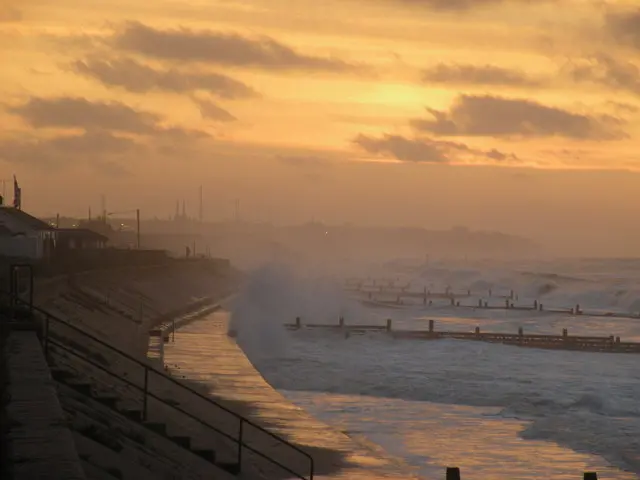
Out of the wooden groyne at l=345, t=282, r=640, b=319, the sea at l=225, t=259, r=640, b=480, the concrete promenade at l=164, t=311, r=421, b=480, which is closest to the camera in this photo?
the concrete promenade at l=164, t=311, r=421, b=480

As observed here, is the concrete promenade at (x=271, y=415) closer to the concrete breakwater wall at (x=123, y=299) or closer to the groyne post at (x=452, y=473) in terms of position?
the concrete breakwater wall at (x=123, y=299)

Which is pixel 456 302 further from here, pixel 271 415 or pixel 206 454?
pixel 206 454

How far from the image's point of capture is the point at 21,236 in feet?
176

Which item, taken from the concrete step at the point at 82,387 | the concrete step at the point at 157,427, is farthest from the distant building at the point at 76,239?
the concrete step at the point at 157,427

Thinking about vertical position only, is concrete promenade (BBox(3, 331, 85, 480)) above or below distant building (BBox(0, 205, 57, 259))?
below

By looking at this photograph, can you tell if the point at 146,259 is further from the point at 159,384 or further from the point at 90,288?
the point at 159,384

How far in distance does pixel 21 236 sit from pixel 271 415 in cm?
3458

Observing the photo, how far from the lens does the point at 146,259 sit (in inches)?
3086

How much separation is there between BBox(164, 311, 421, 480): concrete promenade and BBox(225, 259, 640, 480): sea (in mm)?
844

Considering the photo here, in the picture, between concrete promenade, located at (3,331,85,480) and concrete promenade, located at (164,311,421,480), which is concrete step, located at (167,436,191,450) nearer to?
concrete promenade, located at (164,311,421,480)

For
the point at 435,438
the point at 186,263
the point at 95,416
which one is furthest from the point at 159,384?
the point at 186,263

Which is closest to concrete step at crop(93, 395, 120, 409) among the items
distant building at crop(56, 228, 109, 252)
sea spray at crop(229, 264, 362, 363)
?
sea spray at crop(229, 264, 362, 363)

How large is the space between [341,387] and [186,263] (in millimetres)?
63103

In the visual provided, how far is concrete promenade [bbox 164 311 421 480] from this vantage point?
685 inches
